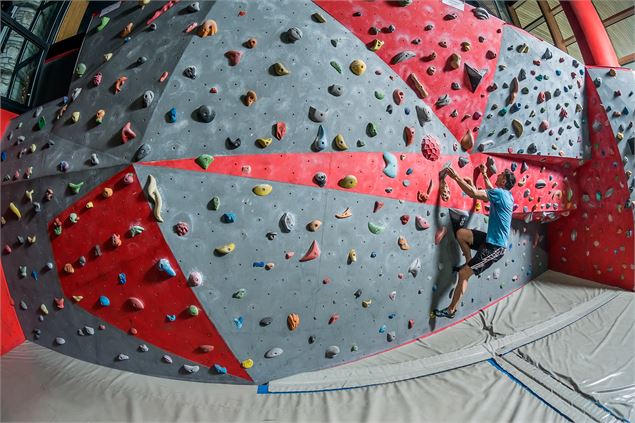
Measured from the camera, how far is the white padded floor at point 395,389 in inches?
79.4

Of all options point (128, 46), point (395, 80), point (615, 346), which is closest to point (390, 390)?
point (615, 346)

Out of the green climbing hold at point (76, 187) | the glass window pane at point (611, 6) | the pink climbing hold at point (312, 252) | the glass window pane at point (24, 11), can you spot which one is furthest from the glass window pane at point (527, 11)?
the green climbing hold at point (76, 187)

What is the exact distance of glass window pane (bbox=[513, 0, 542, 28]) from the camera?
21.7 feet

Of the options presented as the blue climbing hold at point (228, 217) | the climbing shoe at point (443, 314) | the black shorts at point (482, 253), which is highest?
the blue climbing hold at point (228, 217)

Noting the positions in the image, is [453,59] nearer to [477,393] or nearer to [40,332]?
[477,393]

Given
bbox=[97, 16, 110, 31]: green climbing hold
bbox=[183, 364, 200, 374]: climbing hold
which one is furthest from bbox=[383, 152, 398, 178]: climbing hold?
bbox=[97, 16, 110, 31]: green climbing hold

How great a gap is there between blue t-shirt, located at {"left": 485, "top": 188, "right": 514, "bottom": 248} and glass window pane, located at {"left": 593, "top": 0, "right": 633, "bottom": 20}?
5.66 meters

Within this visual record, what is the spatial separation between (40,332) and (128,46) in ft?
7.43

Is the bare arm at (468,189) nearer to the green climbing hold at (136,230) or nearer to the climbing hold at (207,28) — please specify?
the climbing hold at (207,28)

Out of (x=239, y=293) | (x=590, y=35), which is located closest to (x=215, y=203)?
(x=239, y=293)

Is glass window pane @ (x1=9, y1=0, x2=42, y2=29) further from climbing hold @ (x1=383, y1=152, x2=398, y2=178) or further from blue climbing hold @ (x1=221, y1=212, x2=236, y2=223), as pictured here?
climbing hold @ (x1=383, y1=152, x2=398, y2=178)

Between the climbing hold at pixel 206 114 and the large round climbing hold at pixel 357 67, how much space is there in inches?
43.0

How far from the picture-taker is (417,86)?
2684mm

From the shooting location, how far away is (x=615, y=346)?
2707mm
